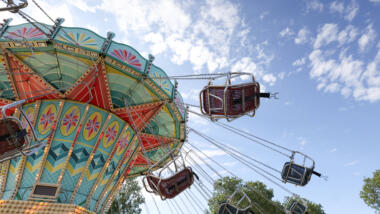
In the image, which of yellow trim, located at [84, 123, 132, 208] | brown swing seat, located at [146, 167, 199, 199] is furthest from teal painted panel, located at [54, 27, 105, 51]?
brown swing seat, located at [146, 167, 199, 199]

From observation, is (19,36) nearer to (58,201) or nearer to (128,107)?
(128,107)

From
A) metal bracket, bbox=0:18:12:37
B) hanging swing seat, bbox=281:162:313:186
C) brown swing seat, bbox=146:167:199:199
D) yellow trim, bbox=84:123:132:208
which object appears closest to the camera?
metal bracket, bbox=0:18:12:37

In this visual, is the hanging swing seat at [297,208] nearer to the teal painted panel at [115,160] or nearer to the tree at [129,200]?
the teal painted panel at [115,160]

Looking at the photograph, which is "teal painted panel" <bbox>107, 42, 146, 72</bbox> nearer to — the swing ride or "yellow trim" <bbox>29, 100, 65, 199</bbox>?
the swing ride

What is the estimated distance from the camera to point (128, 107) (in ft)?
31.4

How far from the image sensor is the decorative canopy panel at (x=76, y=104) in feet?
25.0

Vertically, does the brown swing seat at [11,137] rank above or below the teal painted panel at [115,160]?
below

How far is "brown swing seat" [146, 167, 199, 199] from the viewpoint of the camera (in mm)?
7512

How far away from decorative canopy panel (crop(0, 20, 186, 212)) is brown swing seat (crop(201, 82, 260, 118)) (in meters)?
2.82

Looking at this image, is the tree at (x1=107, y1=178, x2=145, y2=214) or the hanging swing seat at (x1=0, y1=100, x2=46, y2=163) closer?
the hanging swing seat at (x1=0, y1=100, x2=46, y2=163)

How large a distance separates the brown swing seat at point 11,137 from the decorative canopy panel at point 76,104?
276cm

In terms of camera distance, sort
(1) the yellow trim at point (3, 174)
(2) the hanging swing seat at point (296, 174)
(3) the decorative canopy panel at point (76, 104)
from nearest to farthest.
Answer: (3) the decorative canopy panel at point (76, 104)
(1) the yellow trim at point (3, 174)
(2) the hanging swing seat at point (296, 174)

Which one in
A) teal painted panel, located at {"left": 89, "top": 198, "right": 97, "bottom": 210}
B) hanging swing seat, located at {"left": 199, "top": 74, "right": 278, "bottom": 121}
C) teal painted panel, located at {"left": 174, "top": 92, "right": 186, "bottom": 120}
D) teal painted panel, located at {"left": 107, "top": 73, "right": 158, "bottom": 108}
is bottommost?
teal painted panel, located at {"left": 89, "top": 198, "right": 97, "bottom": 210}

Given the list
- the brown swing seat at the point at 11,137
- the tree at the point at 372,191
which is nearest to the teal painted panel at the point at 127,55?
the brown swing seat at the point at 11,137
